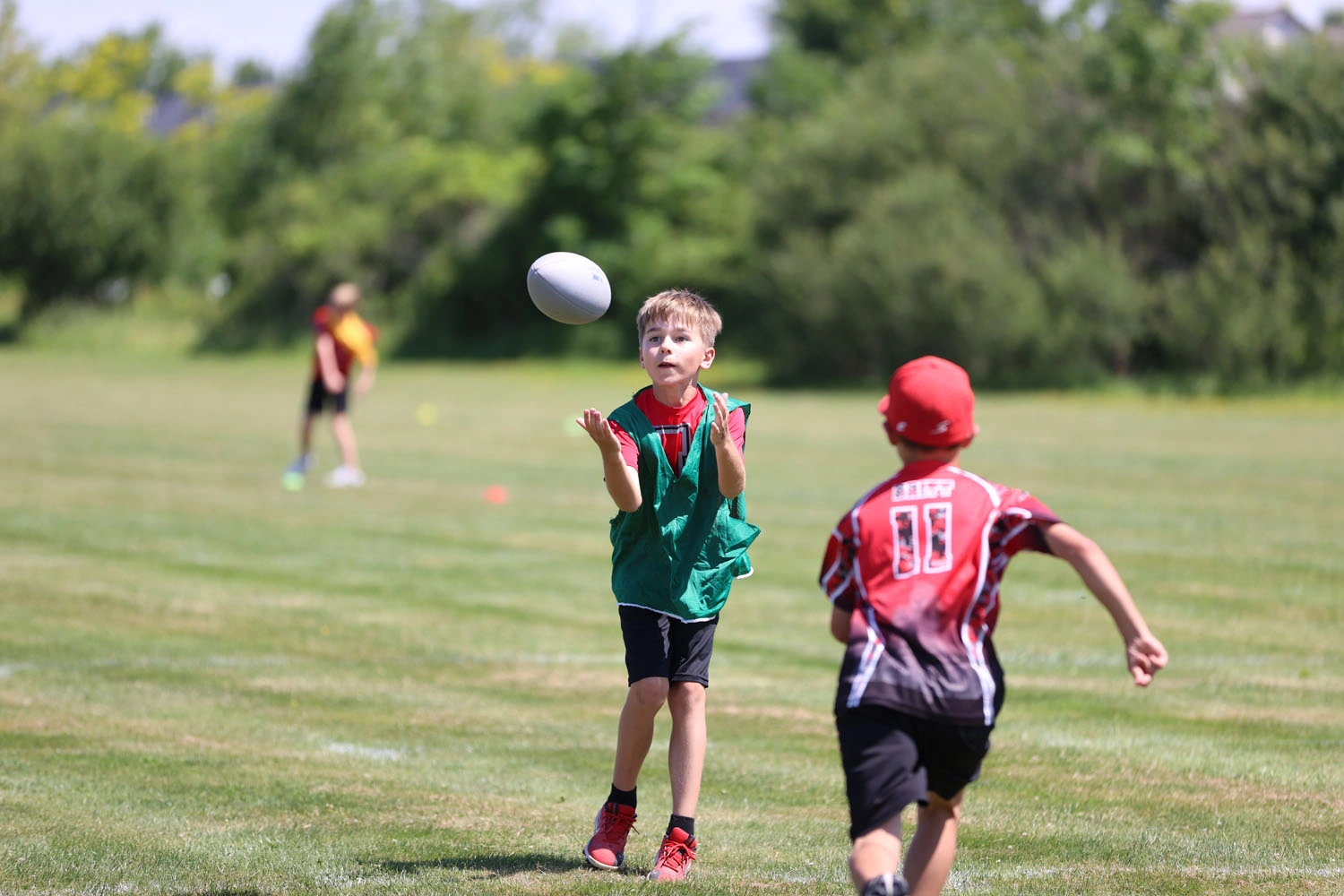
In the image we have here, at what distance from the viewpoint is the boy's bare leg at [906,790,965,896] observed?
4133 millimetres

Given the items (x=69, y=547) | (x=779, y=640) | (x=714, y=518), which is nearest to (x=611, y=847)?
(x=714, y=518)

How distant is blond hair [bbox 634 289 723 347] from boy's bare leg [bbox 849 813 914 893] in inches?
73.1

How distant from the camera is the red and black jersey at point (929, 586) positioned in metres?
3.92

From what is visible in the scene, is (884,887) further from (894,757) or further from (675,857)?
(675,857)

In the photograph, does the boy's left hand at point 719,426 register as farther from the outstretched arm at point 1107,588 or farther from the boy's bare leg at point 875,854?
the boy's bare leg at point 875,854

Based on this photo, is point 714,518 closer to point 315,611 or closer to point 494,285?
point 315,611

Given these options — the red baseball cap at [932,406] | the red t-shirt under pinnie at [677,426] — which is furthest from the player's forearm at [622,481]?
the red baseball cap at [932,406]

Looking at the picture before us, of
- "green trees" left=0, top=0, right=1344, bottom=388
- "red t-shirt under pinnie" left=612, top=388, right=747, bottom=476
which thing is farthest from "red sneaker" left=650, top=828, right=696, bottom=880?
"green trees" left=0, top=0, right=1344, bottom=388

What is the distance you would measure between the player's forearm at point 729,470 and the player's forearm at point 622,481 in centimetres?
28

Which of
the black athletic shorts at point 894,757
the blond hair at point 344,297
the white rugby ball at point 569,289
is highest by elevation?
the blond hair at point 344,297

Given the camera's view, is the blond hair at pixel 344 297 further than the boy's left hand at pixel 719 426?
Yes

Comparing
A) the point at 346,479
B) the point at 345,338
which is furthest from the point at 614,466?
the point at 345,338

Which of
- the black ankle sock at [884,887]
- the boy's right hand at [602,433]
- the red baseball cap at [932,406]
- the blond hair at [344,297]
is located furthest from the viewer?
the blond hair at [344,297]

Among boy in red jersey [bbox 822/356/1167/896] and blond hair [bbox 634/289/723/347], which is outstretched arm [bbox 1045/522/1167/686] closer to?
boy in red jersey [bbox 822/356/1167/896]
